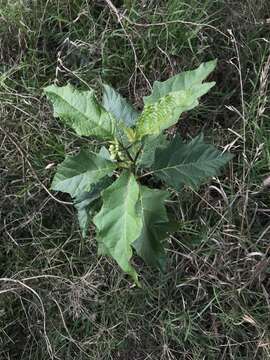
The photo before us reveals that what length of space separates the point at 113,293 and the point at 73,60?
832 millimetres

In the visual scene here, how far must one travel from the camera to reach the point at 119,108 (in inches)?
67.9

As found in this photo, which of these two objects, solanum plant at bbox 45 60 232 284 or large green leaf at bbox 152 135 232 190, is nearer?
solanum plant at bbox 45 60 232 284

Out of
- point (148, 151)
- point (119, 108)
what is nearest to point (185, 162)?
point (148, 151)

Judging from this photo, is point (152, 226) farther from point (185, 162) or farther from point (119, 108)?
point (119, 108)

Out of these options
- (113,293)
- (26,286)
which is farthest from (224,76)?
(26,286)

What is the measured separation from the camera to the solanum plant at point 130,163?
4.85 ft

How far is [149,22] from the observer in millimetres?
2066

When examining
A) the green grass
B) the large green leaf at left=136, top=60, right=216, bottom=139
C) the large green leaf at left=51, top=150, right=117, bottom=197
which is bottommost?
the green grass

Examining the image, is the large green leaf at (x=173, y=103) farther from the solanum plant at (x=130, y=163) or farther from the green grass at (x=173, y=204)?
the green grass at (x=173, y=204)

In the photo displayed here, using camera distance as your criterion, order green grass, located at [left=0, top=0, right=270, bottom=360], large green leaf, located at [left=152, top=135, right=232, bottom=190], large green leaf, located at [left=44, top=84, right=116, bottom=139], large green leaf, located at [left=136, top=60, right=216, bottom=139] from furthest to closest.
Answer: green grass, located at [left=0, top=0, right=270, bottom=360] < large green leaf, located at [left=152, top=135, right=232, bottom=190] < large green leaf, located at [left=44, top=84, right=116, bottom=139] < large green leaf, located at [left=136, top=60, right=216, bottom=139]

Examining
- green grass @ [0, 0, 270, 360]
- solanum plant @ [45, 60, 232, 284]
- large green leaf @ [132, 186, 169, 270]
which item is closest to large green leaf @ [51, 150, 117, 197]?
solanum plant @ [45, 60, 232, 284]

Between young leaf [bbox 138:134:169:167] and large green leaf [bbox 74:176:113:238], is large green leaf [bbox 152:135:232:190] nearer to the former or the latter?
young leaf [bbox 138:134:169:167]

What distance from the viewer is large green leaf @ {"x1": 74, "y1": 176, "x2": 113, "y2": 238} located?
169 cm

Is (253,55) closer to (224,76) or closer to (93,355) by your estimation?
(224,76)
